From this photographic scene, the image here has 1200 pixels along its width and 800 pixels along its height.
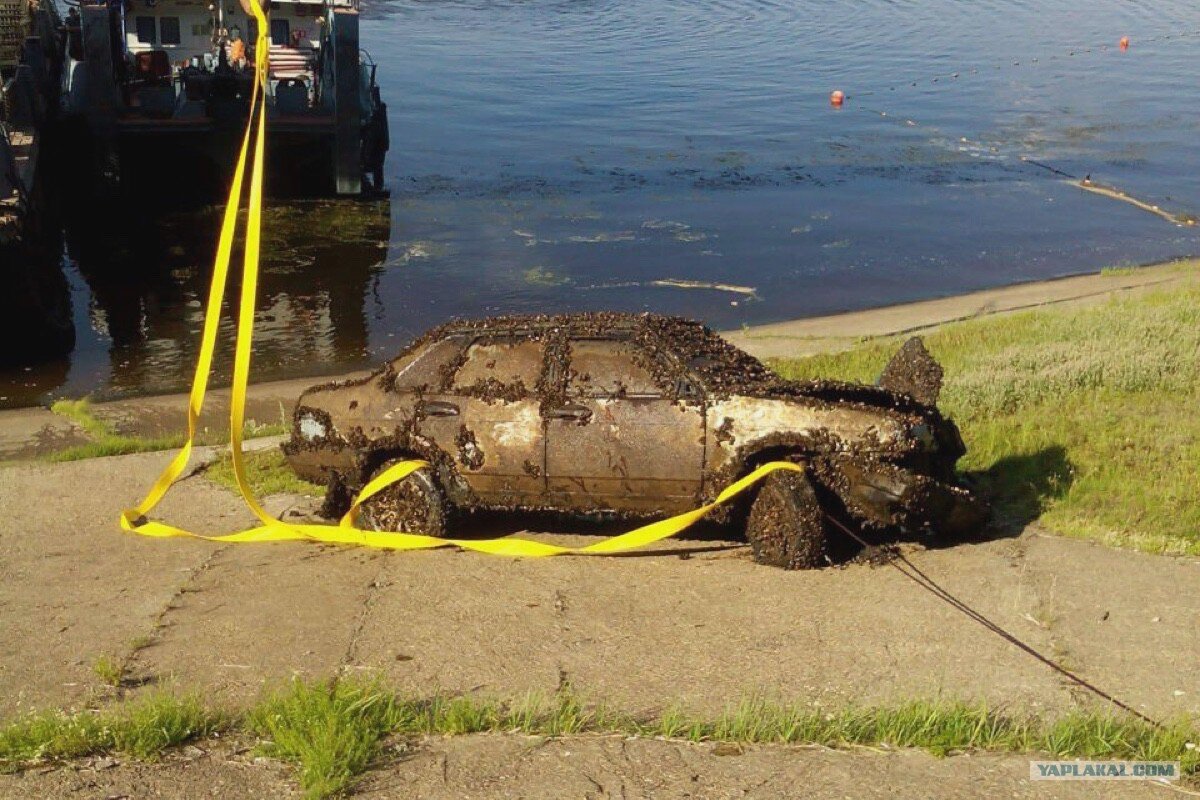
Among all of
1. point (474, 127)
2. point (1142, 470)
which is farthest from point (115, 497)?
point (474, 127)

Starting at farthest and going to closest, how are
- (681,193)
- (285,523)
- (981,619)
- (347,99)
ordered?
(681,193) → (347,99) → (285,523) → (981,619)

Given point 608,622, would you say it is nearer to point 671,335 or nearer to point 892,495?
point 892,495

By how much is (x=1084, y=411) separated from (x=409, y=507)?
251 inches

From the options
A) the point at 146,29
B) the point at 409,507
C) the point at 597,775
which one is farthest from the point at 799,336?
the point at 146,29

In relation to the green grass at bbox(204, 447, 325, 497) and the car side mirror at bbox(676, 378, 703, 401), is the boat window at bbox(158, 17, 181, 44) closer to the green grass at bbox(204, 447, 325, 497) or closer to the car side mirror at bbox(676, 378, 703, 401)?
the green grass at bbox(204, 447, 325, 497)

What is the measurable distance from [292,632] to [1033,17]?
Result: 2499 inches

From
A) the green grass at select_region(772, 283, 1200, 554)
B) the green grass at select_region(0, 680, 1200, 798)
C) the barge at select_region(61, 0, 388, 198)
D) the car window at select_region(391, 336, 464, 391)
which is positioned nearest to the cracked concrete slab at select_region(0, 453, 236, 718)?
the green grass at select_region(0, 680, 1200, 798)

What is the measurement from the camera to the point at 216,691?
763 cm

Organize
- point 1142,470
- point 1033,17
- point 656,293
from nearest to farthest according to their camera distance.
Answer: point 1142,470 → point 656,293 → point 1033,17

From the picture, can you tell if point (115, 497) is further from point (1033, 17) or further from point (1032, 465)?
point (1033, 17)

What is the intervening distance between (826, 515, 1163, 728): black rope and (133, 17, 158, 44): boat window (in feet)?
86.5

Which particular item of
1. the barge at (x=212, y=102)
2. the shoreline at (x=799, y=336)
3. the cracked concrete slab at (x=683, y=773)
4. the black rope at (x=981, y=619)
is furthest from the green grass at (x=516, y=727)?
the barge at (x=212, y=102)

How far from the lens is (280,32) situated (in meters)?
31.9

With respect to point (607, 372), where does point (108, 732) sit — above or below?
below
